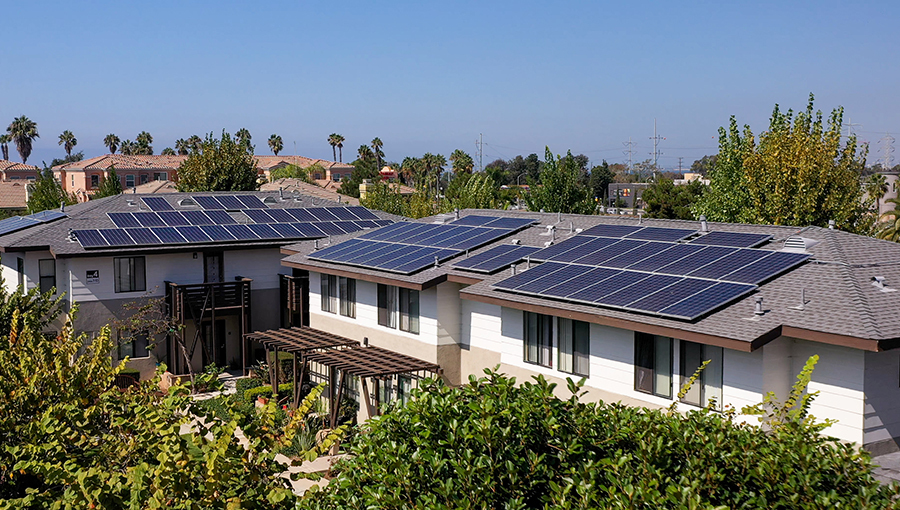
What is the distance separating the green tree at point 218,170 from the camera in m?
63.0

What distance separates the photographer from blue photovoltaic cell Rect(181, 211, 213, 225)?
3856 centimetres

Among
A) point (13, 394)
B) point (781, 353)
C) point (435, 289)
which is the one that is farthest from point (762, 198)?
point (13, 394)

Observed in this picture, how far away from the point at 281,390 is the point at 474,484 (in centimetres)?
2388

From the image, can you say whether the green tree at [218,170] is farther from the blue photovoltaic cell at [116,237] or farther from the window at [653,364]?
the window at [653,364]

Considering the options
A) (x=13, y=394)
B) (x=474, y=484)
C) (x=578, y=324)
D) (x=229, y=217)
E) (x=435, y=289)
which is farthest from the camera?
(x=229, y=217)

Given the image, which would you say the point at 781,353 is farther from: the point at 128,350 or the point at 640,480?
the point at 128,350

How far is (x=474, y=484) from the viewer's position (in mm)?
8164

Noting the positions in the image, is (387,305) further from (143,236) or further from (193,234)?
(143,236)

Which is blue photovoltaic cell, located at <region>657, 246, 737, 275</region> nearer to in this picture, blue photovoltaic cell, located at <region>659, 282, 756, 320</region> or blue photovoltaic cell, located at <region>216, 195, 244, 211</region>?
blue photovoltaic cell, located at <region>659, 282, 756, 320</region>

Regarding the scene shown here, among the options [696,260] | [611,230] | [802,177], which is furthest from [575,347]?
[802,177]

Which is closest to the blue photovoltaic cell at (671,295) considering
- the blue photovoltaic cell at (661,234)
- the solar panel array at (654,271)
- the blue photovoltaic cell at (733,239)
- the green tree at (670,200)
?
the solar panel array at (654,271)

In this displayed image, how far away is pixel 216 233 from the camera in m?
37.2

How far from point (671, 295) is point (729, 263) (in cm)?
221

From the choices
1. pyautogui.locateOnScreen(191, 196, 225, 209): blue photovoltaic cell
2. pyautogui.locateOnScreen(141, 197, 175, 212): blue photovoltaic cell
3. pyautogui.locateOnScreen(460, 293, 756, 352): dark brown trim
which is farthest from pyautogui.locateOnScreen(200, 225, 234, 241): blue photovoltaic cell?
pyautogui.locateOnScreen(460, 293, 756, 352): dark brown trim
